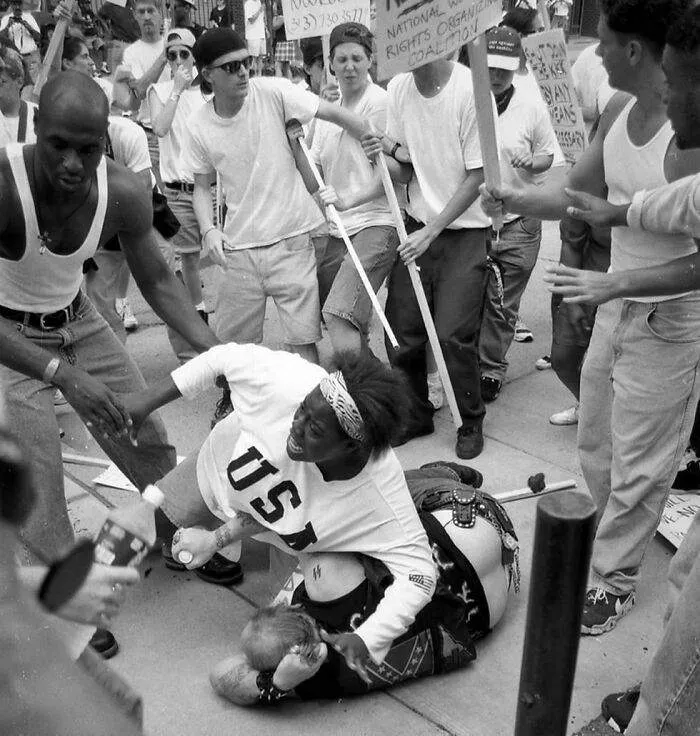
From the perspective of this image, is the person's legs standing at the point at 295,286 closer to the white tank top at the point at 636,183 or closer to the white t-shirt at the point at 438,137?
the white t-shirt at the point at 438,137

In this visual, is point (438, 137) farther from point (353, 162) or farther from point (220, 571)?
point (220, 571)

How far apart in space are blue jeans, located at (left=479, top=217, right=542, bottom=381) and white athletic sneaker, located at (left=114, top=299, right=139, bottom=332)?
7.41 feet

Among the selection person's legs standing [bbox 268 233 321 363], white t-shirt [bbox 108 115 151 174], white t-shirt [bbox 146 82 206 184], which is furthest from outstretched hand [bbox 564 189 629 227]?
white t-shirt [bbox 146 82 206 184]

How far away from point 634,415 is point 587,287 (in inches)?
19.1

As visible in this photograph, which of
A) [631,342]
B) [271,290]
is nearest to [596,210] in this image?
[631,342]

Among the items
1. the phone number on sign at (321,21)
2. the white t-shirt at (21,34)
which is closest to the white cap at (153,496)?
the phone number on sign at (321,21)

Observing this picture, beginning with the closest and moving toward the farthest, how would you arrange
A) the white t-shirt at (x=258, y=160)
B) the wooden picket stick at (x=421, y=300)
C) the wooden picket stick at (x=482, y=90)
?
the wooden picket stick at (x=482, y=90)
the wooden picket stick at (x=421, y=300)
the white t-shirt at (x=258, y=160)

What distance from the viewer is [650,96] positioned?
9.08ft

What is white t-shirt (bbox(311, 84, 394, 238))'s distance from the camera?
4809 mm

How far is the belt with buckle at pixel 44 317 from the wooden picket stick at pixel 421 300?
159 centimetres

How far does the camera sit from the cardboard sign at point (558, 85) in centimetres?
445

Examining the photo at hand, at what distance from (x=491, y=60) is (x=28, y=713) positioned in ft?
14.2

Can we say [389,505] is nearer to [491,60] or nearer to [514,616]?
[514,616]

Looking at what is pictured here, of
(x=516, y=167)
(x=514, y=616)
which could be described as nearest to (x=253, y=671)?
(x=514, y=616)
